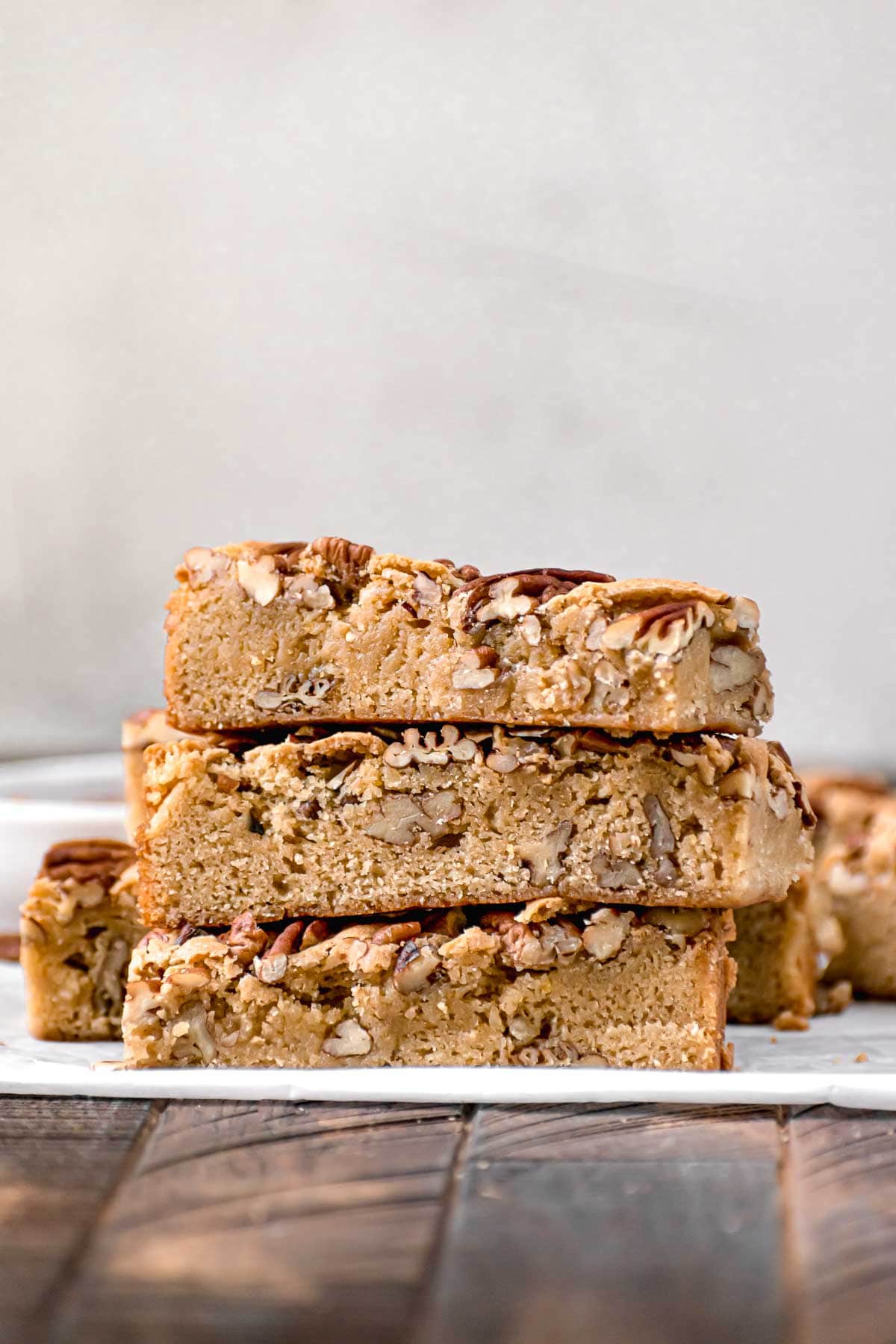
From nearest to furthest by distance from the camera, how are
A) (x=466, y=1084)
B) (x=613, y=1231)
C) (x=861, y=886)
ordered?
(x=613, y=1231) → (x=466, y=1084) → (x=861, y=886)

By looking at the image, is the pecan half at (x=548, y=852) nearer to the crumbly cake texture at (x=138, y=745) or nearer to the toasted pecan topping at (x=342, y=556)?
the toasted pecan topping at (x=342, y=556)

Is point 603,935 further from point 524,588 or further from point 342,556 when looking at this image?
point 342,556

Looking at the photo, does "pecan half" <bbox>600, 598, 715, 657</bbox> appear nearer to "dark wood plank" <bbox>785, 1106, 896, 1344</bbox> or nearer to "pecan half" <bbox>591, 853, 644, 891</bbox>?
"pecan half" <bbox>591, 853, 644, 891</bbox>

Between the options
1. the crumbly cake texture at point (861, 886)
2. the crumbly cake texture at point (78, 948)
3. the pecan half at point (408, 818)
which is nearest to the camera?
the pecan half at point (408, 818)

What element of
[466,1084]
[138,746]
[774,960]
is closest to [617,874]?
[466,1084]

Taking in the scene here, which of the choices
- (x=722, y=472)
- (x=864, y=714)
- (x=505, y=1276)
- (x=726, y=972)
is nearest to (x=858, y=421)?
(x=722, y=472)

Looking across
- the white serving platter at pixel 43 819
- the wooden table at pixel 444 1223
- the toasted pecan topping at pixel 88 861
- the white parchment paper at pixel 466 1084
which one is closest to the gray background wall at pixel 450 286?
the white serving platter at pixel 43 819
